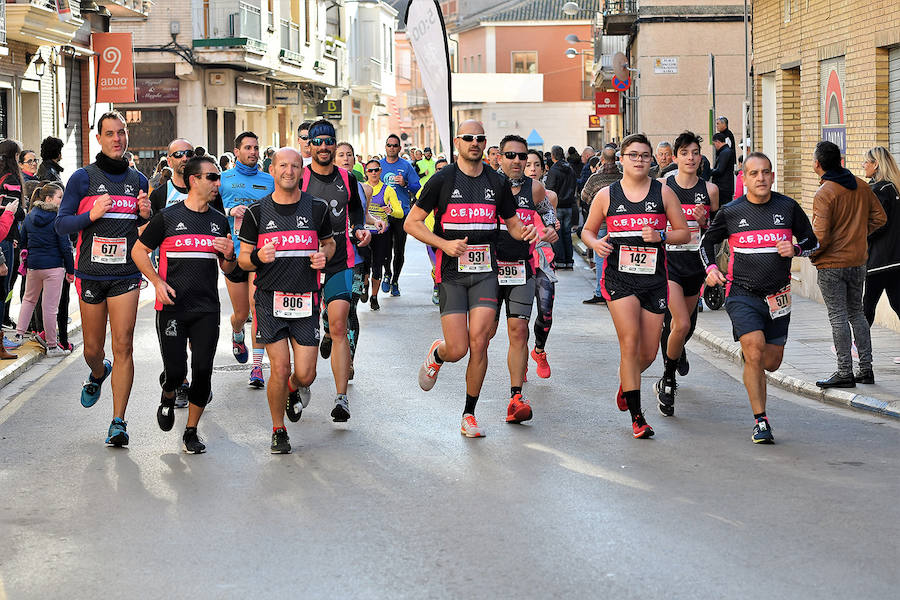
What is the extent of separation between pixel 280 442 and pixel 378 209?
874cm

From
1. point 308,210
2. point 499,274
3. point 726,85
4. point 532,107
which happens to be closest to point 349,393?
point 499,274

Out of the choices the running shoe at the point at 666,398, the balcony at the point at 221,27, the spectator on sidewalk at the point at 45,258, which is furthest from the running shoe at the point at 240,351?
the balcony at the point at 221,27

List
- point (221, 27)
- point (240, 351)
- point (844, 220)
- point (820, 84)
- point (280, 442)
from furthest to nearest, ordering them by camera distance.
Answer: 1. point (221, 27)
2. point (820, 84)
3. point (240, 351)
4. point (844, 220)
5. point (280, 442)

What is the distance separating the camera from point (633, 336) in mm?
8844

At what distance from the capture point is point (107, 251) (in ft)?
28.8

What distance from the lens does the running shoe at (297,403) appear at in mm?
9211

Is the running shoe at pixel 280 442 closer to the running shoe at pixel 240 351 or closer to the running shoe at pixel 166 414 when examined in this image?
the running shoe at pixel 166 414

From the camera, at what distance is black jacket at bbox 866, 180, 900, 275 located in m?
11.1

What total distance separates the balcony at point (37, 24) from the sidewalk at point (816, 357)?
14087 mm

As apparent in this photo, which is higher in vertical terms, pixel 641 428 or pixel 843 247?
pixel 843 247

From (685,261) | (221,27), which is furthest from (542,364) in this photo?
(221,27)

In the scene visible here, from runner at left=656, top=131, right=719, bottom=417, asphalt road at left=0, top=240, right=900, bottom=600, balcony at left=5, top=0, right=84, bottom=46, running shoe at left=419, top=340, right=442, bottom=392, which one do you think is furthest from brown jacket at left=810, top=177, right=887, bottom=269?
balcony at left=5, top=0, right=84, bottom=46

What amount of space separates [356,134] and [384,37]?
5790mm

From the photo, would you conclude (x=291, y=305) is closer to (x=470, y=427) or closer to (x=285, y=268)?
(x=285, y=268)
